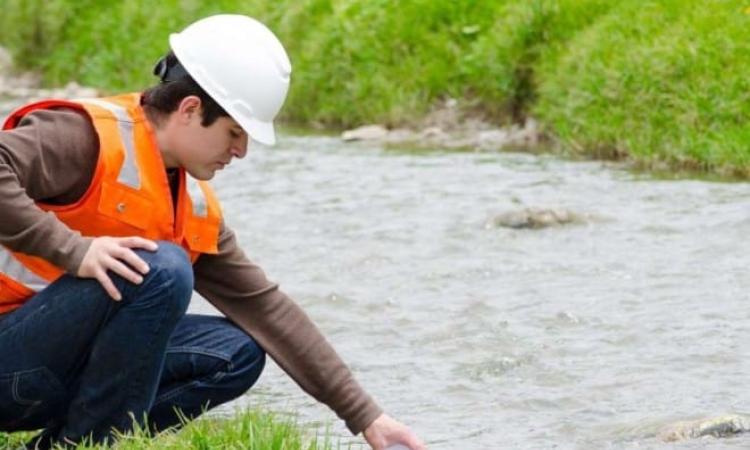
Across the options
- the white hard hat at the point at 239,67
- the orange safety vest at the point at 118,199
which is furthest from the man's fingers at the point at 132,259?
the white hard hat at the point at 239,67

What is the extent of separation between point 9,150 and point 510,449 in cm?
209

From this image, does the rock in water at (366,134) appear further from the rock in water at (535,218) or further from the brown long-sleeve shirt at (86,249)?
the brown long-sleeve shirt at (86,249)

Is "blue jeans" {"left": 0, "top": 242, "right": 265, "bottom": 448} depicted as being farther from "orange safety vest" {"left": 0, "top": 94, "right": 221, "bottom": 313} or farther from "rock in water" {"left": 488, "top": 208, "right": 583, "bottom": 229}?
"rock in water" {"left": 488, "top": 208, "right": 583, "bottom": 229}

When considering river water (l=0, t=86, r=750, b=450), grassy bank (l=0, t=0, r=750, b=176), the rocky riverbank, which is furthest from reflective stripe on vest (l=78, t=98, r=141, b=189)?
the rocky riverbank

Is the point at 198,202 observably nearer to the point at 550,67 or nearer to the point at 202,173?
the point at 202,173

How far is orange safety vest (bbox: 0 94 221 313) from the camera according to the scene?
4.39 m

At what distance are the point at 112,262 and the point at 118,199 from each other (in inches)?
8.9

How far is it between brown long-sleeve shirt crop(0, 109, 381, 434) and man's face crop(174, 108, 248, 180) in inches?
9.0

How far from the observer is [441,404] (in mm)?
6219

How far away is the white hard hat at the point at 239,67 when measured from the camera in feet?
14.5

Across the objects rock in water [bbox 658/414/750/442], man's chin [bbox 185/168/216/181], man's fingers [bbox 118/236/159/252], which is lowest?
rock in water [bbox 658/414/750/442]

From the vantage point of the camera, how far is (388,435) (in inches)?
180

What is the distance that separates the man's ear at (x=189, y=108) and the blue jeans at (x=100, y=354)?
0.34 metres

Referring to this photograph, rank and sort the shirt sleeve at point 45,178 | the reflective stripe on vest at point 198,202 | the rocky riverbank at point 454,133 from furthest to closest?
the rocky riverbank at point 454,133
the reflective stripe on vest at point 198,202
the shirt sleeve at point 45,178
